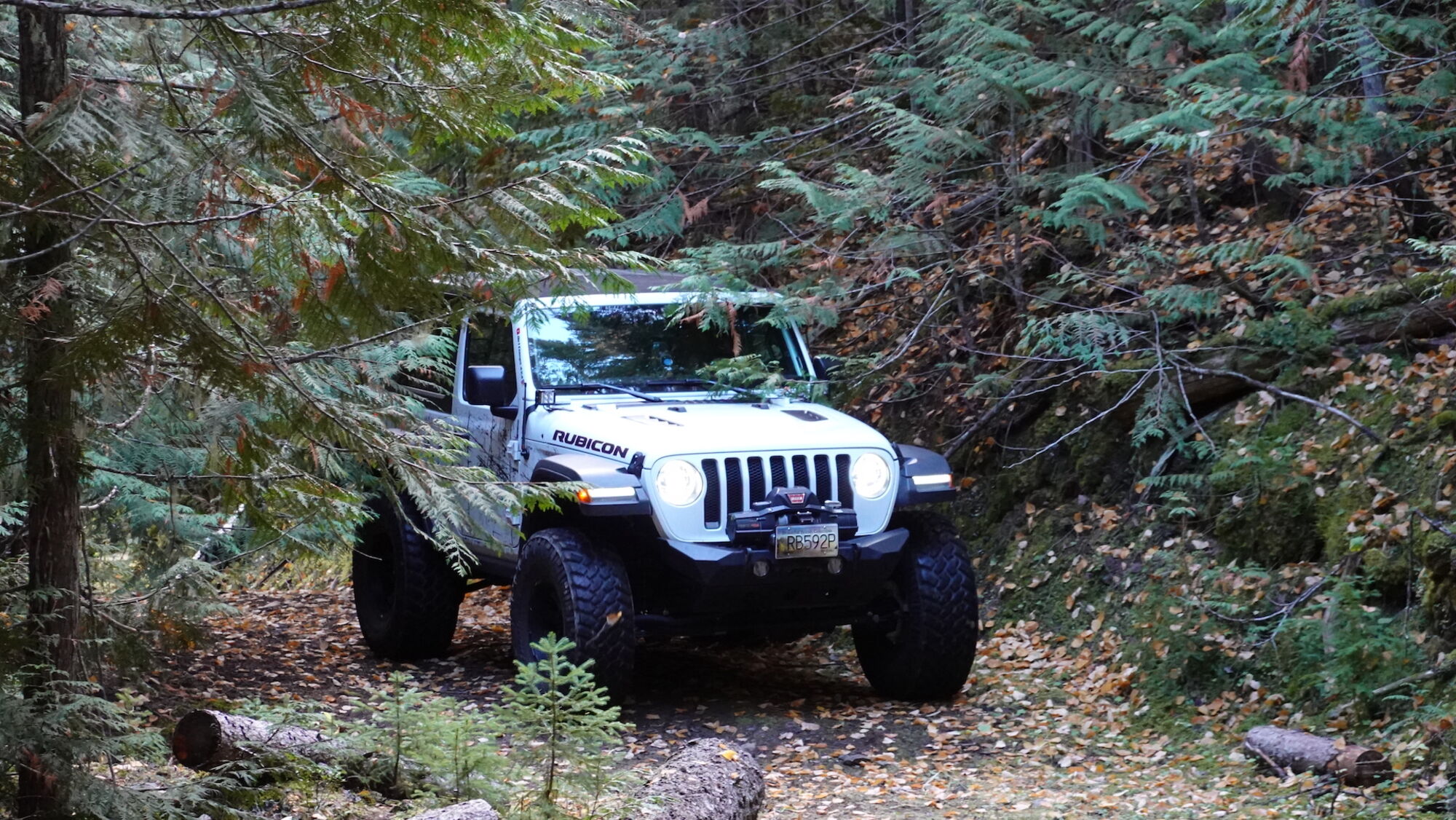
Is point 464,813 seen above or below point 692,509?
below

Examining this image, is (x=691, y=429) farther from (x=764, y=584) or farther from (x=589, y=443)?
(x=764, y=584)

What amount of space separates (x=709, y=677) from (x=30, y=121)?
5.18 meters

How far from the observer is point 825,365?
8789 millimetres

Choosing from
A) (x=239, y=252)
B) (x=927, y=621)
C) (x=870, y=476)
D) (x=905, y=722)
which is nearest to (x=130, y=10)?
(x=239, y=252)

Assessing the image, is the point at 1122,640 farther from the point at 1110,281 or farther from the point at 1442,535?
the point at 1110,281

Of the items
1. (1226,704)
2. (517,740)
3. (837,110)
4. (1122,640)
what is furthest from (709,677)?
(837,110)

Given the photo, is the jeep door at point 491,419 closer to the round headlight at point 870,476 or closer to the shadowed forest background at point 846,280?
the shadowed forest background at point 846,280

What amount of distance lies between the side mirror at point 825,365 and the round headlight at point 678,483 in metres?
1.79

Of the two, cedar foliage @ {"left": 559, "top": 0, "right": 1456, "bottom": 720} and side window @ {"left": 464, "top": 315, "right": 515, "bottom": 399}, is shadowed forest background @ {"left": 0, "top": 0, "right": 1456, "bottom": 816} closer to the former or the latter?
cedar foliage @ {"left": 559, "top": 0, "right": 1456, "bottom": 720}

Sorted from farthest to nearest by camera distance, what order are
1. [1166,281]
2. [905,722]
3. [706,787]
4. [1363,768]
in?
1. [1166,281]
2. [905,722]
3. [1363,768]
4. [706,787]

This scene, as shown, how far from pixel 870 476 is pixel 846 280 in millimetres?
2711

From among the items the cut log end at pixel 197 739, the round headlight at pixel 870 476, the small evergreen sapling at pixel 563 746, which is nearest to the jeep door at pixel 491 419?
the round headlight at pixel 870 476

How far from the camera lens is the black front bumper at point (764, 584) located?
6516mm

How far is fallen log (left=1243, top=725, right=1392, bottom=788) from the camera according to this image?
5.35 metres
